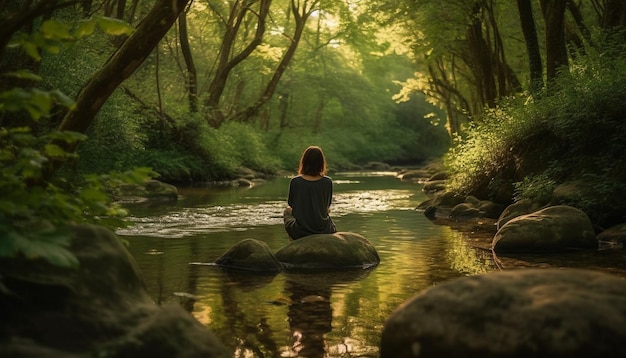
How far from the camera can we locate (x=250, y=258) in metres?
10.1

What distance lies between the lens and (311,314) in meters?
7.17

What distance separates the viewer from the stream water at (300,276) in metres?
6.36

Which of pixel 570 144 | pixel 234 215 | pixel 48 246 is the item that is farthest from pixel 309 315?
pixel 234 215

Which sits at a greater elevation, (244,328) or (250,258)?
(250,258)

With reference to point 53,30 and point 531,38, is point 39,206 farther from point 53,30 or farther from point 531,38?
point 531,38

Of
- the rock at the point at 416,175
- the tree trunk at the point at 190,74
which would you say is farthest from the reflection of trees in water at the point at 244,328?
the rock at the point at 416,175

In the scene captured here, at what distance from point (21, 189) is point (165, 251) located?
25.0 ft

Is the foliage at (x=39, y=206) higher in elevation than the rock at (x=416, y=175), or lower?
lower

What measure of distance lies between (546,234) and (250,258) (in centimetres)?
474

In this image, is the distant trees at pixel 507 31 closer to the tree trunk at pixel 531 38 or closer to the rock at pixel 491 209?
the tree trunk at pixel 531 38

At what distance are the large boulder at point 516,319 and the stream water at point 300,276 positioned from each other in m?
1.14

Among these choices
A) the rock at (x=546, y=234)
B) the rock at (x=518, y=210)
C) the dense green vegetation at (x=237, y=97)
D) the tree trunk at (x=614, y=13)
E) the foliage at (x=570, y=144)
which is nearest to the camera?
the dense green vegetation at (x=237, y=97)

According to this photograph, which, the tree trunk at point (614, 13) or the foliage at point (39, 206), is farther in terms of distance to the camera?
the tree trunk at point (614, 13)

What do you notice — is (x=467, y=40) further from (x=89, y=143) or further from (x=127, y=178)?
(x=127, y=178)
